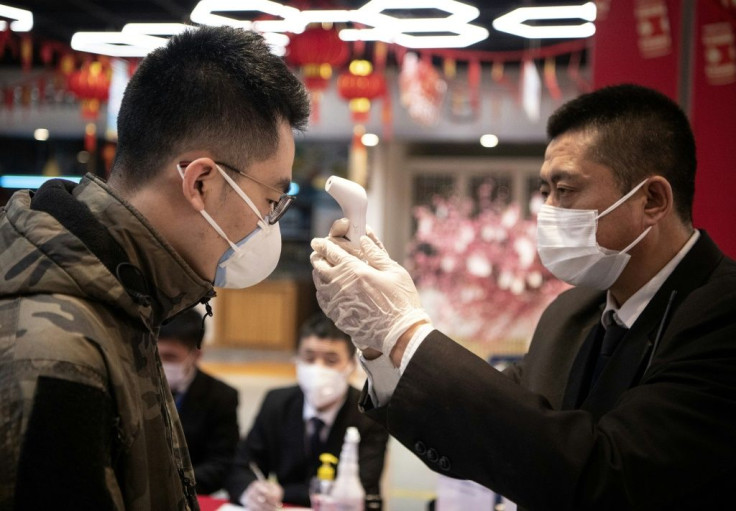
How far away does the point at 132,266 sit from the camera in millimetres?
1135

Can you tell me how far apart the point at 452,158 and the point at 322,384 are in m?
8.86

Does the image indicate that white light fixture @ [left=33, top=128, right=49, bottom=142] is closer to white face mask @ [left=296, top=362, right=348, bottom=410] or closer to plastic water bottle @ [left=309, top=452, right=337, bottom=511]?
white face mask @ [left=296, top=362, right=348, bottom=410]

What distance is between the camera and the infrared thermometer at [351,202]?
4.88 ft

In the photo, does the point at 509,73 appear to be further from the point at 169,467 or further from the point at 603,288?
the point at 169,467

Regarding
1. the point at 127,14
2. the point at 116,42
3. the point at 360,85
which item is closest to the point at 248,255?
the point at 360,85

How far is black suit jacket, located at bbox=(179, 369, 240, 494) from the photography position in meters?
3.33

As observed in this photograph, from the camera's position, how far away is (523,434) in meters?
1.29

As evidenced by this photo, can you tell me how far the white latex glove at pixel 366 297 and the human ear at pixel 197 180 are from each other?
10.6 inches

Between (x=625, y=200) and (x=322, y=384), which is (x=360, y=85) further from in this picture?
(x=625, y=200)

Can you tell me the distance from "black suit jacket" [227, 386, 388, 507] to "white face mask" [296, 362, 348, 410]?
79mm

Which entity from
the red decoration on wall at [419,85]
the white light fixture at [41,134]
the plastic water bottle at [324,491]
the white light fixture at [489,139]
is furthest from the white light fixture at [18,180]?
the plastic water bottle at [324,491]

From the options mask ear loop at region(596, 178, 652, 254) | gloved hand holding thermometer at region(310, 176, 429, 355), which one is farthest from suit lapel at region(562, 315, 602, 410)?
gloved hand holding thermometer at region(310, 176, 429, 355)

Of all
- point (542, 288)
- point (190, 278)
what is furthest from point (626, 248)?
point (542, 288)

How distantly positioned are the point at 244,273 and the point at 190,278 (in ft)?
0.65
